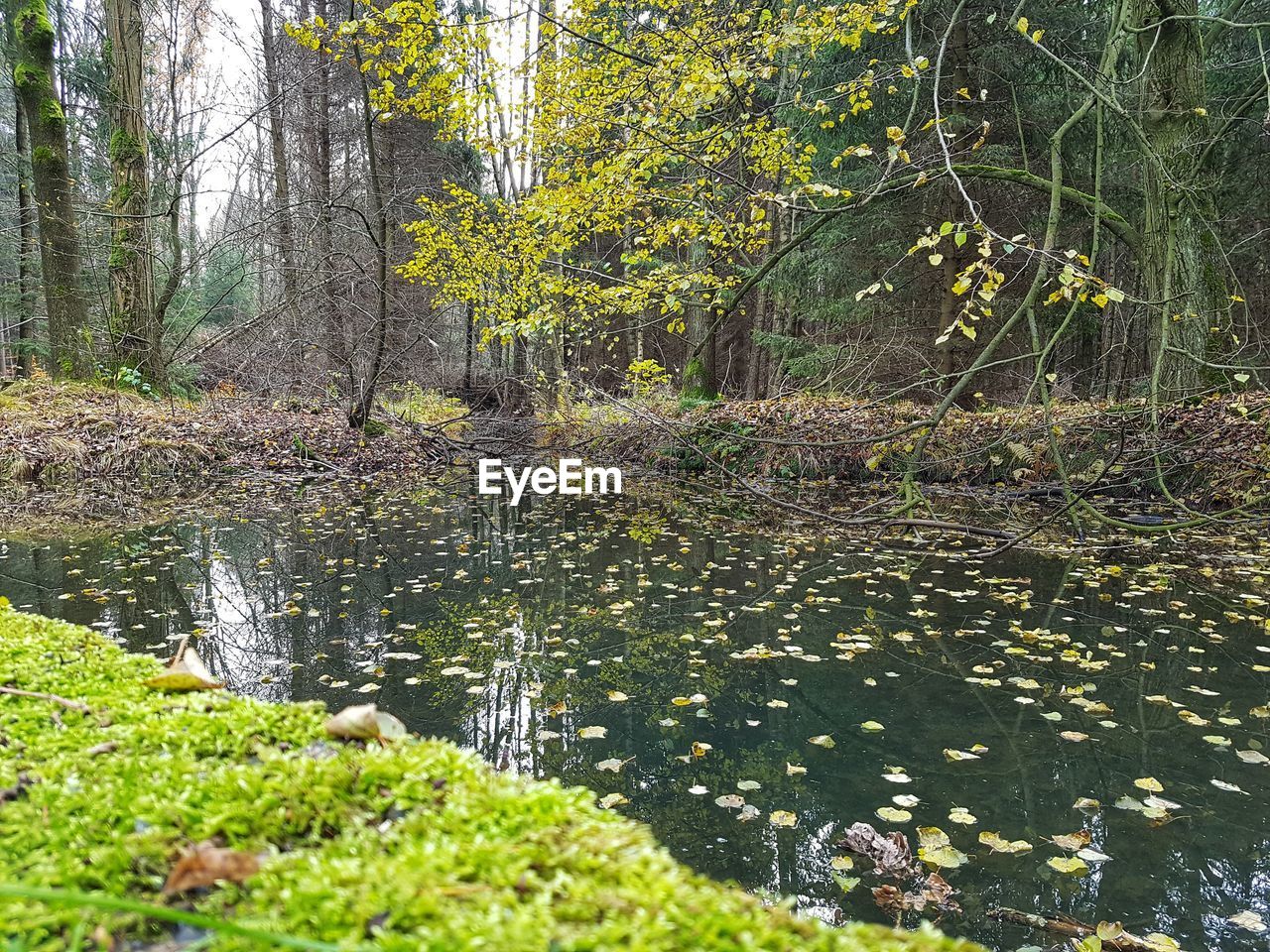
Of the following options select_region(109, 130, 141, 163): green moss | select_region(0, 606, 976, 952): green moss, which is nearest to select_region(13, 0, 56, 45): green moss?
select_region(109, 130, 141, 163): green moss

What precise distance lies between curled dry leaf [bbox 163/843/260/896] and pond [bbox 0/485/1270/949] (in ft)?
6.15

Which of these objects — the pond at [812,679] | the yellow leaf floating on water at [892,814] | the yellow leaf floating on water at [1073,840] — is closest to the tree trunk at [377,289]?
the pond at [812,679]

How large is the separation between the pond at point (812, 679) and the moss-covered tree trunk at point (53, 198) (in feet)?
18.0

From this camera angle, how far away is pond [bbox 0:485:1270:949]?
7.75ft

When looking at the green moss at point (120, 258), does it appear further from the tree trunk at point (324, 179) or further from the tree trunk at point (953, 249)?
the tree trunk at point (953, 249)

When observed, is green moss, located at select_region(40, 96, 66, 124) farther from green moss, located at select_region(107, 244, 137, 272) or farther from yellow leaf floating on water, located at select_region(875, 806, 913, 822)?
yellow leaf floating on water, located at select_region(875, 806, 913, 822)

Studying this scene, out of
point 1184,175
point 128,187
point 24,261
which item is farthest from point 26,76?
point 1184,175

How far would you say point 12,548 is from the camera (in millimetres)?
6000

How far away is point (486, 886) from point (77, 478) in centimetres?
1021

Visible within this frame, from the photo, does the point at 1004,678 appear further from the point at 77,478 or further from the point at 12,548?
the point at 77,478

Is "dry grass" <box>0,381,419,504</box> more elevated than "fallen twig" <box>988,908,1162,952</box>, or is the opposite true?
"dry grass" <box>0,381,419,504</box>

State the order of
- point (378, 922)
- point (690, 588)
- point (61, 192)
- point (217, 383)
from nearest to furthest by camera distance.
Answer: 1. point (378, 922)
2. point (690, 588)
3. point (61, 192)
4. point (217, 383)

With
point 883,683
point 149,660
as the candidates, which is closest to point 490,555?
point 883,683

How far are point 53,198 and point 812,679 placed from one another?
12.0 metres
